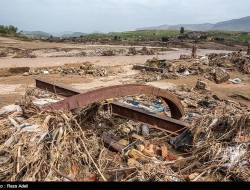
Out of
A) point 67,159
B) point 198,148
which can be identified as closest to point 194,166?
point 198,148

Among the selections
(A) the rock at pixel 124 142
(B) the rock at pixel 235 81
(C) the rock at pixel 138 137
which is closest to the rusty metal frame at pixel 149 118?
(C) the rock at pixel 138 137

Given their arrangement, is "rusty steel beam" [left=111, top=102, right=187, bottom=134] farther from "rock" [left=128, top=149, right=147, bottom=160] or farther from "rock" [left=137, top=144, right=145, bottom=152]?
"rock" [left=128, top=149, right=147, bottom=160]

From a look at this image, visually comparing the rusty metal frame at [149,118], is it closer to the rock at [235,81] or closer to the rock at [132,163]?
the rock at [132,163]

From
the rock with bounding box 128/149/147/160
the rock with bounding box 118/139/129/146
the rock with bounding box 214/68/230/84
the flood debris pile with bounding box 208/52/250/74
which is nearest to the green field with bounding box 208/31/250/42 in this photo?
the flood debris pile with bounding box 208/52/250/74

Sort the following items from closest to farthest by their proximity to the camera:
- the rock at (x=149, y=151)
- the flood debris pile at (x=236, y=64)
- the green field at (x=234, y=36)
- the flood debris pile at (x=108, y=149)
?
the flood debris pile at (x=108, y=149), the rock at (x=149, y=151), the flood debris pile at (x=236, y=64), the green field at (x=234, y=36)

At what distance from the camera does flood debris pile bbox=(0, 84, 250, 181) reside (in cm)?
304

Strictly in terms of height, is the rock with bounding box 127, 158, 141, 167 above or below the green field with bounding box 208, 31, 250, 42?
below

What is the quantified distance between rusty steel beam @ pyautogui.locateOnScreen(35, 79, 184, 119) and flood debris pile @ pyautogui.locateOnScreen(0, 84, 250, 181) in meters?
0.22

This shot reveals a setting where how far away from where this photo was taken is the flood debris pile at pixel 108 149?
3.04m

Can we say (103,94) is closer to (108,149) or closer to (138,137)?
(108,149)

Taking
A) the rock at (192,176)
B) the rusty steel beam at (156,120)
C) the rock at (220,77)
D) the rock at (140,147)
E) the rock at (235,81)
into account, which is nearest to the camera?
the rock at (192,176)

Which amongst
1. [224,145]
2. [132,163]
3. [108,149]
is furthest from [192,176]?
[108,149]

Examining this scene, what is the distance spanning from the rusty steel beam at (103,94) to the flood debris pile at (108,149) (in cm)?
22

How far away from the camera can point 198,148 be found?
13.1 feet
